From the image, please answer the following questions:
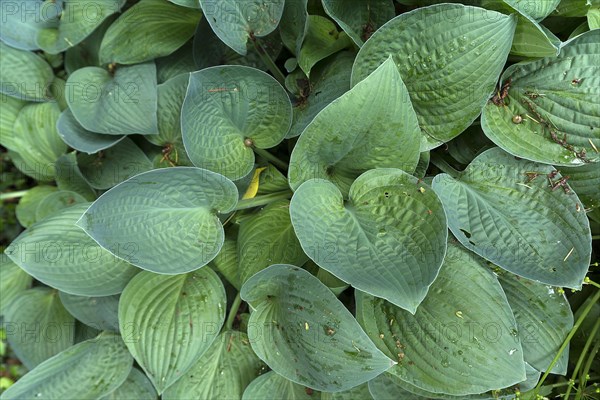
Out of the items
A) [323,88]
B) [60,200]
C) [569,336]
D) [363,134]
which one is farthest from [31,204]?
[569,336]

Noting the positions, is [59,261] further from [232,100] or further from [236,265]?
[232,100]

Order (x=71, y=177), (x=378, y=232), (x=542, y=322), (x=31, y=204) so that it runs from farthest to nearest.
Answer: (x=31, y=204)
(x=71, y=177)
(x=542, y=322)
(x=378, y=232)

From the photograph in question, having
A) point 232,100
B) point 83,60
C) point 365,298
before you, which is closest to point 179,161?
point 232,100

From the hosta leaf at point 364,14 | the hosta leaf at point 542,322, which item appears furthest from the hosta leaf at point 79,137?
the hosta leaf at point 542,322

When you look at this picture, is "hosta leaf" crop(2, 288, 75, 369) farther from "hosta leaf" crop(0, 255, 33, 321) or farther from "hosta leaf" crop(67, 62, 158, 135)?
"hosta leaf" crop(67, 62, 158, 135)

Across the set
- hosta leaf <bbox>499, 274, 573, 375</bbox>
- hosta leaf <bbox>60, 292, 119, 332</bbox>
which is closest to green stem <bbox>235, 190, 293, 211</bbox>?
hosta leaf <bbox>60, 292, 119, 332</bbox>

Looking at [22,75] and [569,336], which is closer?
[569,336]

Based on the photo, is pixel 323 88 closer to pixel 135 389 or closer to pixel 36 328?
pixel 135 389
